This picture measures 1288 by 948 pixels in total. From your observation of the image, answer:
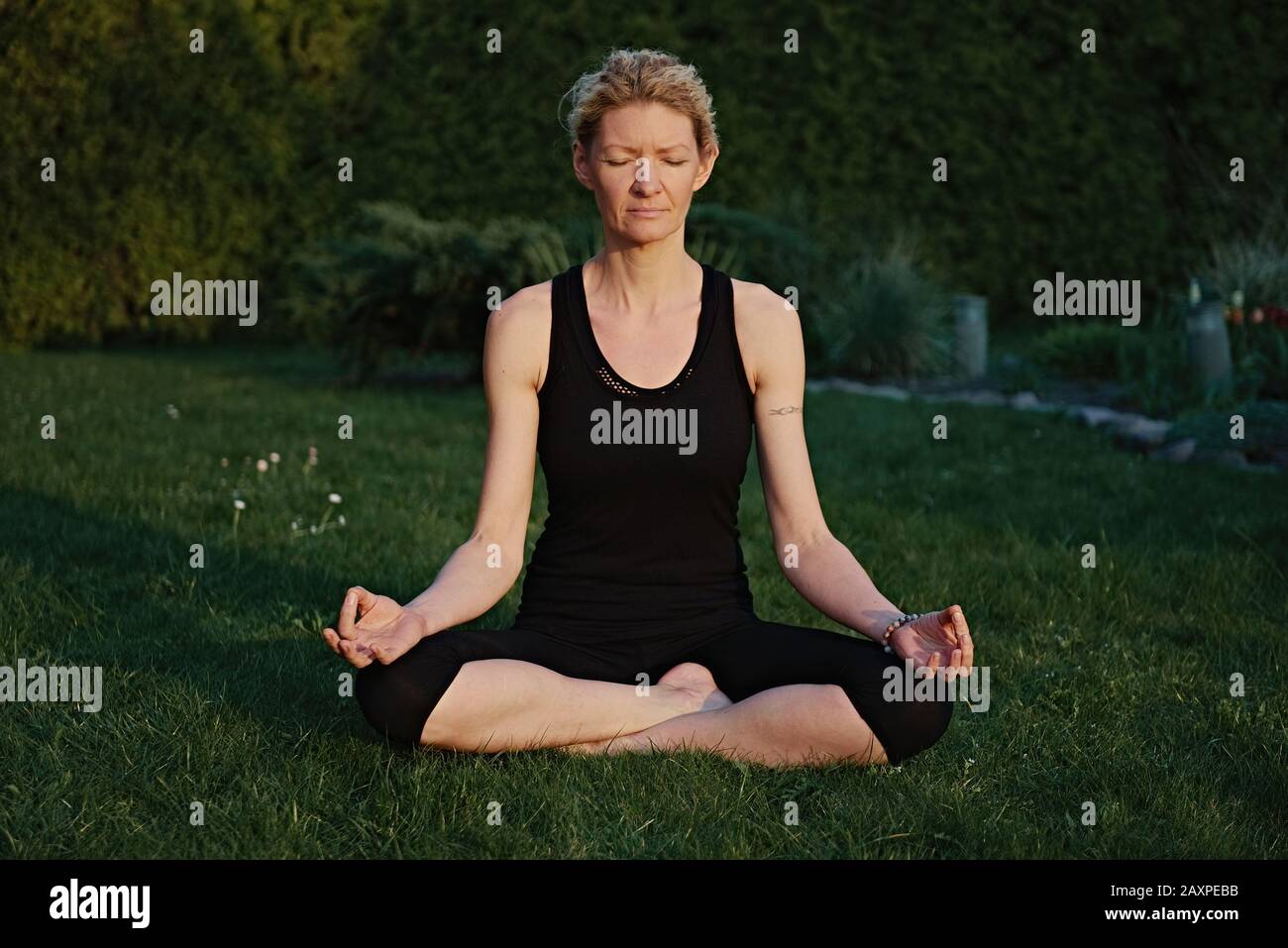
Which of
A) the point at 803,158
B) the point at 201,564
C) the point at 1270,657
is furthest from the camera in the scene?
the point at 803,158

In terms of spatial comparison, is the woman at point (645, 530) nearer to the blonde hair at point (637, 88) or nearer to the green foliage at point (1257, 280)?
the blonde hair at point (637, 88)

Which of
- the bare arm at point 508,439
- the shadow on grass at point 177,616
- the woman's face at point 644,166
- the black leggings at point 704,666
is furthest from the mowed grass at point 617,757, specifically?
the woman's face at point 644,166

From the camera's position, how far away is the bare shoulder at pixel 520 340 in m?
2.63

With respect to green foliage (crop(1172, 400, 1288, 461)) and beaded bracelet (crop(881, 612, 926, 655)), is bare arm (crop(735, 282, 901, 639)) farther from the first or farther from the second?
green foliage (crop(1172, 400, 1288, 461))

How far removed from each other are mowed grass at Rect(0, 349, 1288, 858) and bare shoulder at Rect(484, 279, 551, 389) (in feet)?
2.67

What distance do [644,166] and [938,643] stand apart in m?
1.10

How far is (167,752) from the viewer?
2.49m

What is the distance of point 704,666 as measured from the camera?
261 cm

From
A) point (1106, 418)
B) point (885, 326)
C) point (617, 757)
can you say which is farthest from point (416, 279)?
point (617, 757)

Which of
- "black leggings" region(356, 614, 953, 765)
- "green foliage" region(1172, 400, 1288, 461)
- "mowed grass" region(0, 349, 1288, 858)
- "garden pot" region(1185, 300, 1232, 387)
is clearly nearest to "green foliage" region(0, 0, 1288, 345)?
"garden pot" region(1185, 300, 1232, 387)
